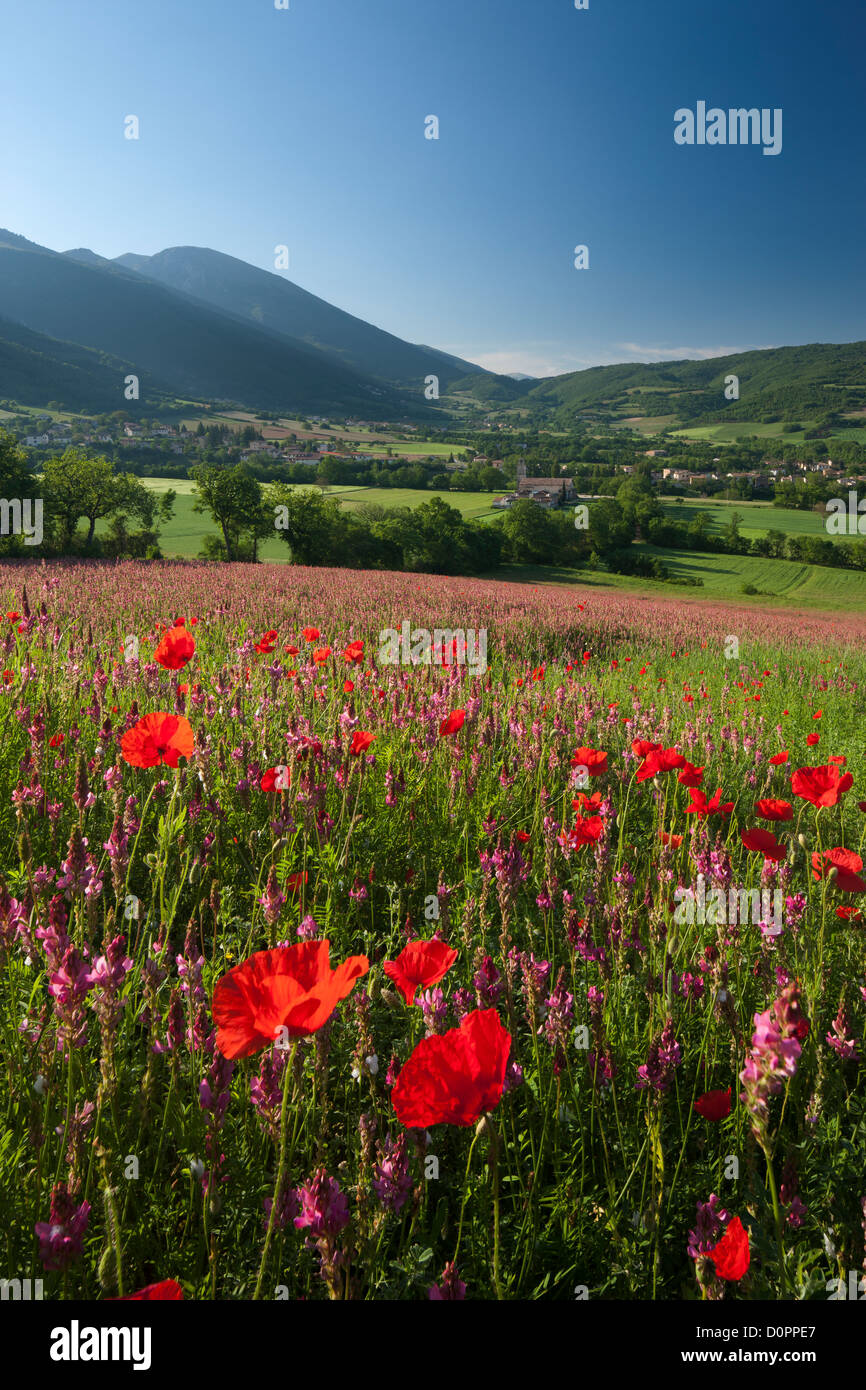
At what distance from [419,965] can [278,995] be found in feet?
1.12

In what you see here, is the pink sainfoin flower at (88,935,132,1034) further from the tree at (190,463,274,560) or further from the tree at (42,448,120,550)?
the tree at (190,463,274,560)

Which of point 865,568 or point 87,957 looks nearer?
point 87,957

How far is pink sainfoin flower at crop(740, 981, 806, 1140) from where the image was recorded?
37.9 inches

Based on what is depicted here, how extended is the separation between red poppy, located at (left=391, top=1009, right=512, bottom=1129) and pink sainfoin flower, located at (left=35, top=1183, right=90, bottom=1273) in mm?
658

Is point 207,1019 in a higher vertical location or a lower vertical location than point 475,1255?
higher

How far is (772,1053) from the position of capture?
3.21ft

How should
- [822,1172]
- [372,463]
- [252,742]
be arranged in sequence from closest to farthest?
[822,1172] → [252,742] → [372,463]

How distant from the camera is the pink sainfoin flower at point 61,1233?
1052mm

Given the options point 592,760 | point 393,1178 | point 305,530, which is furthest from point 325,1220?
point 305,530

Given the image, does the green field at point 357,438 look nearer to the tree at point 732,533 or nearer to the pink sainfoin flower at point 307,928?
the tree at point 732,533

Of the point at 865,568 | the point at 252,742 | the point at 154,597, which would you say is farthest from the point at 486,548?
the point at 252,742

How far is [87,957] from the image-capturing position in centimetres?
169
